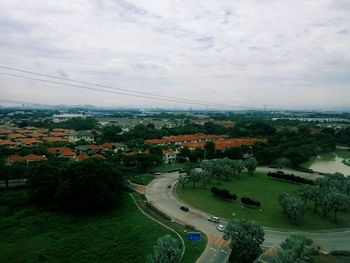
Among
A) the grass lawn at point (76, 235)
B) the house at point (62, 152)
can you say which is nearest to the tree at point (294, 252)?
the grass lawn at point (76, 235)

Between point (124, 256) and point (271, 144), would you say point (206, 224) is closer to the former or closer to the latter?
point (124, 256)

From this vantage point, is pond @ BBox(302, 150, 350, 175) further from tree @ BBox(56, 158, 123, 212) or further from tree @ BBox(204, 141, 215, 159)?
tree @ BBox(56, 158, 123, 212)

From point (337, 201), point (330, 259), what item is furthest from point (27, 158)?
point (330, 259)

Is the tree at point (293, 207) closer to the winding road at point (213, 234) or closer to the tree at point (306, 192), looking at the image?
the winding road at point (213, 234)

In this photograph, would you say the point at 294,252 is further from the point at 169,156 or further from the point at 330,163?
the point at 330,163

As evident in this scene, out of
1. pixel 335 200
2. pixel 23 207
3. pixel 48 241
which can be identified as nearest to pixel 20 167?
pixel 23 207

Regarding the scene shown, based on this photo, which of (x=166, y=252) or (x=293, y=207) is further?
(x=293, y=207)
